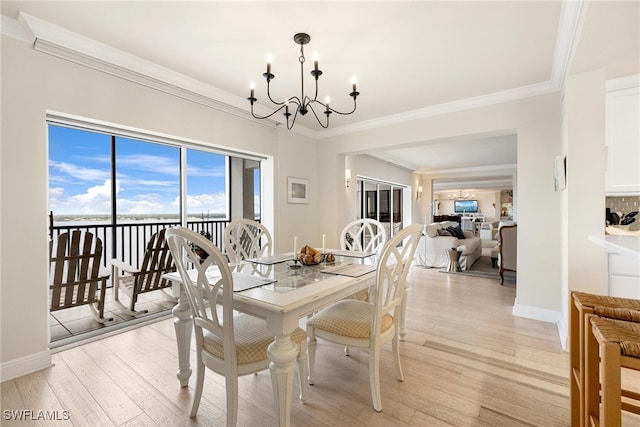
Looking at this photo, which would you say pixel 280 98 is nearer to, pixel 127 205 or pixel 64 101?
pixel 64 101

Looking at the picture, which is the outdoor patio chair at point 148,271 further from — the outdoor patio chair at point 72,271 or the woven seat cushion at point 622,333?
the woven seat cushion at point 622,333

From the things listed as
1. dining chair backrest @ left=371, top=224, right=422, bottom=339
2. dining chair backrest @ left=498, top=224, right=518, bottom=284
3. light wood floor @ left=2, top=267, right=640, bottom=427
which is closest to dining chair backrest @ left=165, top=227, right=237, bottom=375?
light wood floor @ left=2, top=267, right=640, bottom=427

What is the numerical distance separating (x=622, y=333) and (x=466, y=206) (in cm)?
1684

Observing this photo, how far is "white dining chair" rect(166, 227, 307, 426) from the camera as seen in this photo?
52.2 inches

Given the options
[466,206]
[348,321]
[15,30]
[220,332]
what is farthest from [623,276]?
[466,206]

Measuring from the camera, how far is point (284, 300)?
54.4 inches

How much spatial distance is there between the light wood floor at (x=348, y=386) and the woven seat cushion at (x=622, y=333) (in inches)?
33.9

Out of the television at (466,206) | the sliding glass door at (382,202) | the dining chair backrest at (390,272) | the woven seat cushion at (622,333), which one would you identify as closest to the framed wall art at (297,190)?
the sliding glass door at (382,202)

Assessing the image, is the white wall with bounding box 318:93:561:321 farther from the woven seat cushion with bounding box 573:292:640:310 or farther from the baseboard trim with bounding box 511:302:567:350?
the woven seat cushion with bounding box 573:292:640:310

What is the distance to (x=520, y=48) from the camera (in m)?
2.36

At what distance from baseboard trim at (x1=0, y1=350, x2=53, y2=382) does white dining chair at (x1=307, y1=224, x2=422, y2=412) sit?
→ 201 cm

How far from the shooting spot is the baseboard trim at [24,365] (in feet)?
6.48

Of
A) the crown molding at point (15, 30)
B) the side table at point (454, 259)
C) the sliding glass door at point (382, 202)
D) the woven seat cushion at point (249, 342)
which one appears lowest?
the side table at point (454, 259)

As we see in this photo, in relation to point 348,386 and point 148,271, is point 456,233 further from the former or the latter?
point 148,271
